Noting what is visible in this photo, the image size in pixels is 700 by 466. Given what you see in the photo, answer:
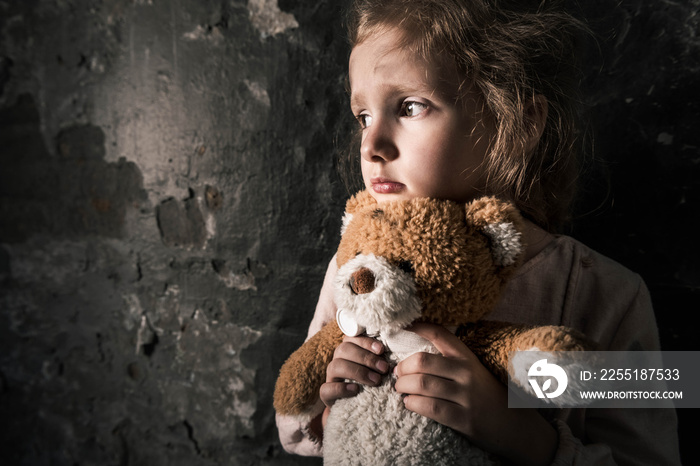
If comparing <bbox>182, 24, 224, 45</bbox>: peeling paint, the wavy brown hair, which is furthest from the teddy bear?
<bbox>182, 24, 224, 45</bbox>: peeling paint

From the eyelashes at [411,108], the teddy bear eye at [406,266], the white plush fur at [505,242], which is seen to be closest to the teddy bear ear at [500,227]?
the white plush fur at [505,242]

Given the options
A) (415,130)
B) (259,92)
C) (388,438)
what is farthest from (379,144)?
(259,92)

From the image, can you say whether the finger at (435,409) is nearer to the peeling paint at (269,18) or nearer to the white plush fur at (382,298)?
the white plush fur at (382,298)

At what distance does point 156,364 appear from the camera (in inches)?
56.9

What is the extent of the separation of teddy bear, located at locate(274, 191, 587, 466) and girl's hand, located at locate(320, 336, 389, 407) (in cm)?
1

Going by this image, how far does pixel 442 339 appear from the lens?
592mm

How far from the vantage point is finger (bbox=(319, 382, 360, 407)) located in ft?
2.02

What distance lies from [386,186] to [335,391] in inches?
13.1

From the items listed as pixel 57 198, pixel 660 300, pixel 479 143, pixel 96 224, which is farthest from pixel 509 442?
pixel 57 198

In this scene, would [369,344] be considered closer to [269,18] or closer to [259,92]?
[259,92]

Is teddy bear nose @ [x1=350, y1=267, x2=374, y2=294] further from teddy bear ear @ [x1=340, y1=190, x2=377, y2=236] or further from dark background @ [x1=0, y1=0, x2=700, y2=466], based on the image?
dark background @ [x1=0, y1=0, x2=700, y2=466]

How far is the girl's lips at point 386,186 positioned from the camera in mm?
719

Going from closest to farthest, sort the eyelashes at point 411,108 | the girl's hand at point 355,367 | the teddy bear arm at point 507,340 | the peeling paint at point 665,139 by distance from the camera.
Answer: the teddy bear arm at point 507,340 → the girl's hand at point 355,367 → the eyelashes at point 411,108 → the peeling paint at point 665,139

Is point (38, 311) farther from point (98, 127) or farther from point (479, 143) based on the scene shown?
point (479, 143)
